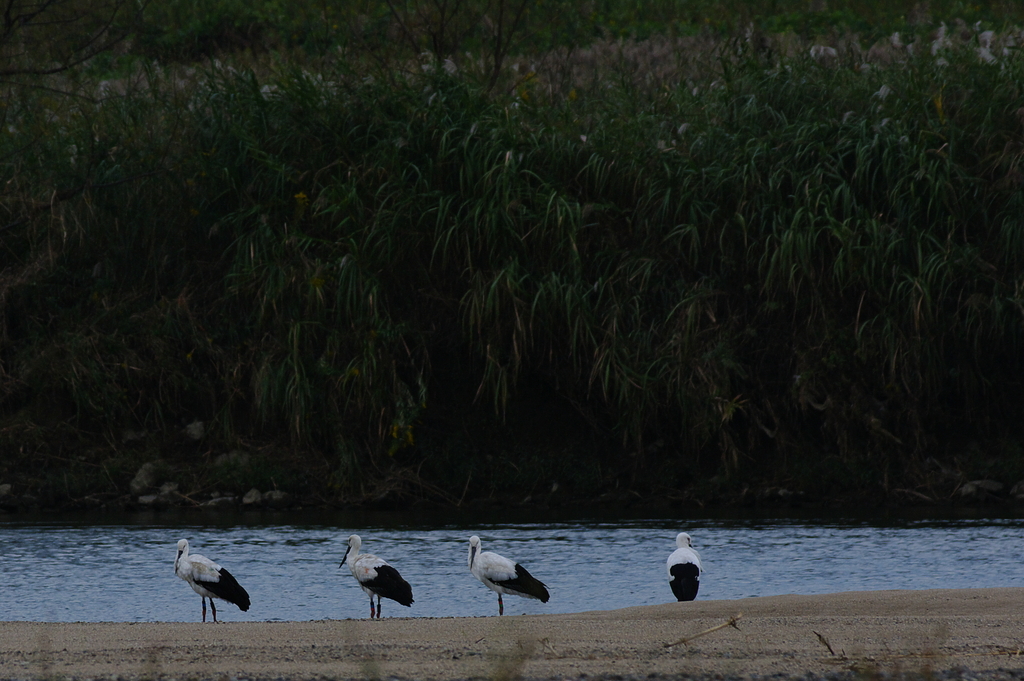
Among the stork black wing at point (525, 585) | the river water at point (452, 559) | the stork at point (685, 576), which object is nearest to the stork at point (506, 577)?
the stork black wing at point (525, 585)

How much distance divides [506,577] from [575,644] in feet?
6.03

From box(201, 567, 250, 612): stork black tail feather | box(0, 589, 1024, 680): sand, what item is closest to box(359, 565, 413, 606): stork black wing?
box(0, 589, 1024, 680): sand

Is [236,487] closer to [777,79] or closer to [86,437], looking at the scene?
[86,437]

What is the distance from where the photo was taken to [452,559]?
30.8ft

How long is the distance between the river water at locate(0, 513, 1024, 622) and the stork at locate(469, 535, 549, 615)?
0.32 metres

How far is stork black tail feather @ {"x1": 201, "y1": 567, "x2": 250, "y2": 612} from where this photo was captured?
7398 millimetres

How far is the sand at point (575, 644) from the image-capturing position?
5.01 metres

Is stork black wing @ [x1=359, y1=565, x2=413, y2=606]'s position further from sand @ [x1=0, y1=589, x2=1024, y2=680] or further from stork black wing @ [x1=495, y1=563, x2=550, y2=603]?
stork black wing @ [x1=495, y1=563, x2=550, y2=603]

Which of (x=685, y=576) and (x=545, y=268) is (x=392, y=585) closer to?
(x=685, y=576)

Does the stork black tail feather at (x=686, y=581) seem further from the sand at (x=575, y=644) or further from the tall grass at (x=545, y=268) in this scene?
the tall grass at (x=545, y=268)

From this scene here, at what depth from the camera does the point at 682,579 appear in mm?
7574

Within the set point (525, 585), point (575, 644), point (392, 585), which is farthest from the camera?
point (525, 585)

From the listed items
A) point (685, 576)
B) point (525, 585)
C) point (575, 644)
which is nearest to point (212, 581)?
point (525, 585)

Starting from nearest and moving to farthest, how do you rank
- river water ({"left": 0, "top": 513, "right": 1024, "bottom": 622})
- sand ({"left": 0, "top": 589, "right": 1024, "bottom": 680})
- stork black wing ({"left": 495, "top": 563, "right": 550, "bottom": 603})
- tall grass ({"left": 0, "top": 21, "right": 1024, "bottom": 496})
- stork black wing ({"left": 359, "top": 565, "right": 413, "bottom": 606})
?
1. sand ({"left": 0, "top": 589, "right": 1024, "bottom": 680})
2. stork black wing ({"left": 359, "top": 565, "right": 413, "bottom": 606})
3. stork black wing ({"left": 495, "top": 563, "right": 550, "bottom": 603})
4. river water ({"left": 0, "top": 513, "right": 1024, "bottom": 622})
5. tall grass ({"left": 0, "top": 21, "right": 1024, "bottom": 496})
